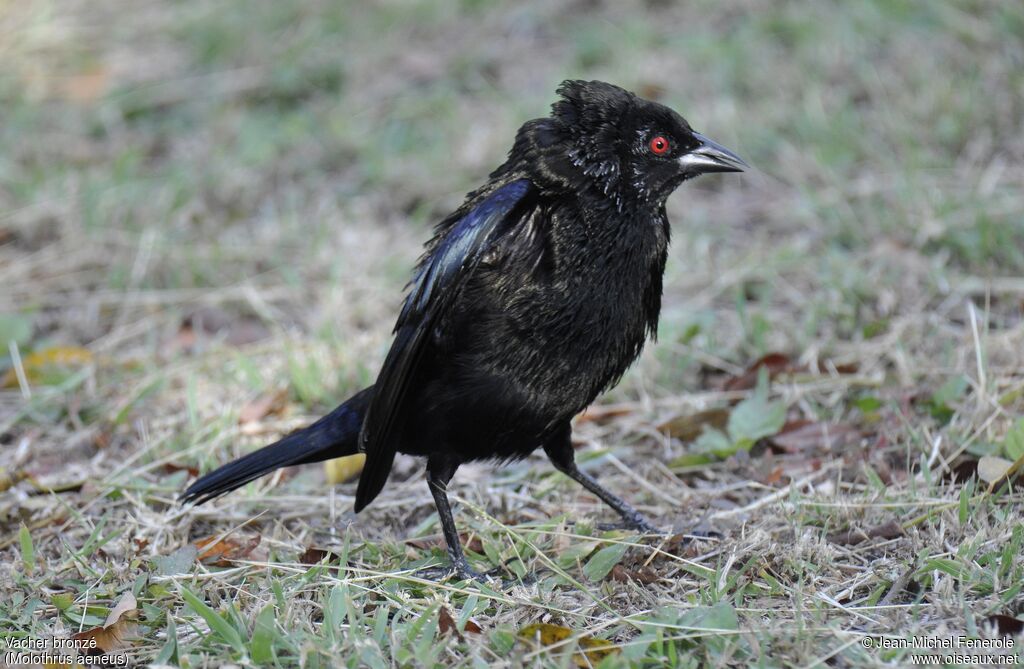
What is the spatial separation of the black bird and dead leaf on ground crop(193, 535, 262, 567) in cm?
16

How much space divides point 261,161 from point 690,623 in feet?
14.3

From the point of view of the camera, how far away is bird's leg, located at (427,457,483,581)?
10.8 feet

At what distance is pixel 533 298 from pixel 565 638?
0.88 meters

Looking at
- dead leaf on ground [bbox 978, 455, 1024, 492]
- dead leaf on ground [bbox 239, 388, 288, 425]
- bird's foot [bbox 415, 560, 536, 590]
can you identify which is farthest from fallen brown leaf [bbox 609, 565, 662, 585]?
dead leaf on ground [bbox 239, 388, 288, 425]

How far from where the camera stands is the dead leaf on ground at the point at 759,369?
4.32 m

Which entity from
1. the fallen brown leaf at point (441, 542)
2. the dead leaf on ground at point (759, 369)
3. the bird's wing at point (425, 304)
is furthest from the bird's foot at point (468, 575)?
the dead leaf on ground at point (759, 369)

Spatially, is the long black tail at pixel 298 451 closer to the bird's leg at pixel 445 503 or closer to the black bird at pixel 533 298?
the black bird at pixel 533 298

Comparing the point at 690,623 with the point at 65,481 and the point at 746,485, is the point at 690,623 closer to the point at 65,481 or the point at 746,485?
the point at 746,485

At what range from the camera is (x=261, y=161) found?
21.1ft

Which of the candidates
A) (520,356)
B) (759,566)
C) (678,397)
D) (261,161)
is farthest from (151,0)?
(759,566)

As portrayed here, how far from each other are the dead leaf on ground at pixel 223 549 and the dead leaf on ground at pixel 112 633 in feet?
1.08

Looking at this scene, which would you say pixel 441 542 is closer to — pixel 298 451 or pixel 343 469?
pixel 298 451

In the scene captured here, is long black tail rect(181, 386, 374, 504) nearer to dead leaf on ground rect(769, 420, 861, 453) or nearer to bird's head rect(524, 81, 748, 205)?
bird's head rect(524, 81, 748, 205)

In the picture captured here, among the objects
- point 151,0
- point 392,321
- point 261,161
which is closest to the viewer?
point 392,321
